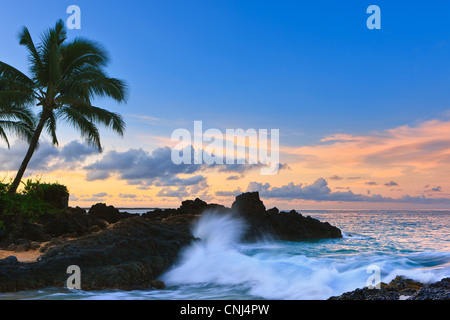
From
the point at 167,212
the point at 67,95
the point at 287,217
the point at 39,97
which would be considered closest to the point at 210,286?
the point at 167,212

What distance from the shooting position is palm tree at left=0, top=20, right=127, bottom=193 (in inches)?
680

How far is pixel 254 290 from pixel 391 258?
486 cm

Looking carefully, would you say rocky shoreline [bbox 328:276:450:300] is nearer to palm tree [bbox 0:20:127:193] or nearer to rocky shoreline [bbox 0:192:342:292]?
rocky shoreline [bbox 0:192:342:292]

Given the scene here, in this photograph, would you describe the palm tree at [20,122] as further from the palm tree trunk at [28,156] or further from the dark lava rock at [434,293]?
the dark lava rock at [434,293]

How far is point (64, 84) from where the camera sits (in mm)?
17531

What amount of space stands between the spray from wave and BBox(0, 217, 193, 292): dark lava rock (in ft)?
1.56

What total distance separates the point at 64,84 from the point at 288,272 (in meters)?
14.5

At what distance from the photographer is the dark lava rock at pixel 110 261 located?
6258 millimetres

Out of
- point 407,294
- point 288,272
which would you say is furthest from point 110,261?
point 407,294

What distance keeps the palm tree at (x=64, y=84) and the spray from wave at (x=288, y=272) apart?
10.8 meters

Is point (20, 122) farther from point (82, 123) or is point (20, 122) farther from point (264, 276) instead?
point (264, 276)

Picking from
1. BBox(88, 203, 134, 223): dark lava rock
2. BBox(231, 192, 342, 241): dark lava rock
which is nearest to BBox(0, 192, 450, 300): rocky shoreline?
BBox(231, 192, 342, 241): dark lava rock
